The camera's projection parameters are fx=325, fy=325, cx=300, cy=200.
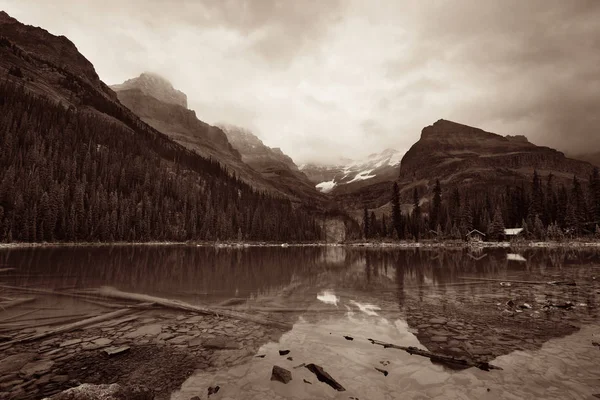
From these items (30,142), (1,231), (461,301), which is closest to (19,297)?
(461,301)

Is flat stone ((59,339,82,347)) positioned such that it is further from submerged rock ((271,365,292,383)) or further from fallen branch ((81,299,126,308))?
submerged rock ((271,365,292,383))

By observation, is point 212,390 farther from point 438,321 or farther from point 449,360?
point 438,321

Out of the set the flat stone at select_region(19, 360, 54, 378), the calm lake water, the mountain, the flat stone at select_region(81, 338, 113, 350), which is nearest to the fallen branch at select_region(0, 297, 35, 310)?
the calm lake water

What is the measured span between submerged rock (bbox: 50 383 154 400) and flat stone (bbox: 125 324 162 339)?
320 inches

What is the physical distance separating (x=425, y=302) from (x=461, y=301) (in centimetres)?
292

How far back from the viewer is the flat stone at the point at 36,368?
38.6 ft

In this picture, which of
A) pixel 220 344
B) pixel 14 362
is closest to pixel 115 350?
pixel 14 362

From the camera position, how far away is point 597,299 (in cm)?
2558

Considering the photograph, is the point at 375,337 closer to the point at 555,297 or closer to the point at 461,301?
the point at 461,301

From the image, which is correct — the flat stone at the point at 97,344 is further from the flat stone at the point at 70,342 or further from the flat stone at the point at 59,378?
the flat stone at the point at 59,378

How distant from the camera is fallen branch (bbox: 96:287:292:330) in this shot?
20438 millimetres

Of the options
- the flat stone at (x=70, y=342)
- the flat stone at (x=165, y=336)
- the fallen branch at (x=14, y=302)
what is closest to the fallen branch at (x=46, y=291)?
the fallen branch at (x=14, y=302)

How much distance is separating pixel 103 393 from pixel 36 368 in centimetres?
566

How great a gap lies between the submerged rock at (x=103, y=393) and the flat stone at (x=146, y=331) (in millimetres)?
8135
